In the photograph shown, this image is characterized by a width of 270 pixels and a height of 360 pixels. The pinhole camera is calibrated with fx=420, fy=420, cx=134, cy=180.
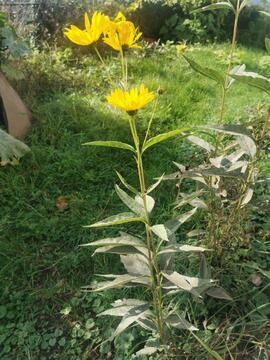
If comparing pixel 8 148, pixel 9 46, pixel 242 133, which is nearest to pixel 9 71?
pixel 9 46

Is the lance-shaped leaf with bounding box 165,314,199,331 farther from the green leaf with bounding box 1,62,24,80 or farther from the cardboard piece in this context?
the green leaf with bounding box 1,62,24,80

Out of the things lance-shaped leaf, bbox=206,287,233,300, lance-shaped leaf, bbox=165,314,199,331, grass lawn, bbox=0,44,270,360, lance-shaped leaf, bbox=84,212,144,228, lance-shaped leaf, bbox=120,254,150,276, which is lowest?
grass lawn, bbox=0,44,270,360

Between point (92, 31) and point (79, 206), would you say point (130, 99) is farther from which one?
point (79, 206)

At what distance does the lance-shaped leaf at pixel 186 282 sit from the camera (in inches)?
59.8

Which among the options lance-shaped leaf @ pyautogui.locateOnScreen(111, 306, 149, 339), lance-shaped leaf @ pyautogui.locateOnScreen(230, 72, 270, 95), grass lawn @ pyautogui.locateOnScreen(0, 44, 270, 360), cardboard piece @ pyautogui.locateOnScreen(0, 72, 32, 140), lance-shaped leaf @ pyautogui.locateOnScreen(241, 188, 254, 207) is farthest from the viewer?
cardboard piece @ pyautogui.locateOnScreen(0, 72, 32, 140)

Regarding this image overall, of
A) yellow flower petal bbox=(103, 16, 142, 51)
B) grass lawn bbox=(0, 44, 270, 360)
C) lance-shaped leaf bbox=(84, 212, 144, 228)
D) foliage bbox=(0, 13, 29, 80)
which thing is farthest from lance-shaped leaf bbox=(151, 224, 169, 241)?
foliage bbox=(0, 13, 29, 80)

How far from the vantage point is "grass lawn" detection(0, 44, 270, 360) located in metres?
2.00

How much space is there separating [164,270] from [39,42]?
4016mm

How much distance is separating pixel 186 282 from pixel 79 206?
1.37 meters

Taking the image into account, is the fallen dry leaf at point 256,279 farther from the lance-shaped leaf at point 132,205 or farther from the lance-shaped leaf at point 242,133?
the lance-shaped leaf at point 132,205

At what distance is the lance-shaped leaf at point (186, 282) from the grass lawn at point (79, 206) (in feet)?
0.87

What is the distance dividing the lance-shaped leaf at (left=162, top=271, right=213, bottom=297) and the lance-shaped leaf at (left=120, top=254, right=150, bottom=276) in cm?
9

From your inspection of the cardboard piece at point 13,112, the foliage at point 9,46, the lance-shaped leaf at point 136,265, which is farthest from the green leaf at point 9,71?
the lance-shaped leaf at point 136,265

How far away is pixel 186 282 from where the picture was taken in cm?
154
